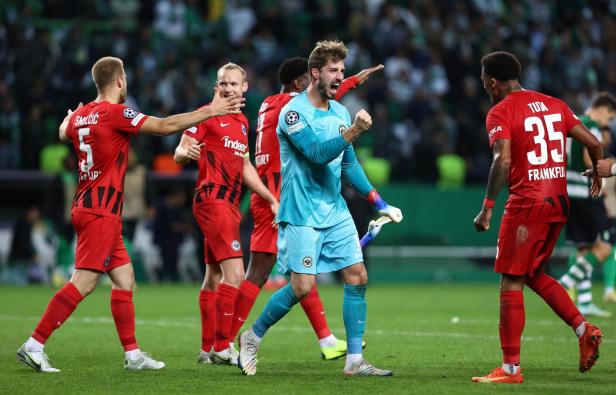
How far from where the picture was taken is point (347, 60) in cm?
2198

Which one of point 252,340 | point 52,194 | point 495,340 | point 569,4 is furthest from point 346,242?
point 569,4

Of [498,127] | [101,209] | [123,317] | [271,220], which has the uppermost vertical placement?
[498,127]

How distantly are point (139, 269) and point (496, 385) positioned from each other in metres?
13.2

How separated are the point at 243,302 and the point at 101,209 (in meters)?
1.46

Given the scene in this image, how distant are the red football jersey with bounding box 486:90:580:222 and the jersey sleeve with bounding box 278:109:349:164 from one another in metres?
1.11

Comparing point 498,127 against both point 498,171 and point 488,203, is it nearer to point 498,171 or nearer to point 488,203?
point 498,171

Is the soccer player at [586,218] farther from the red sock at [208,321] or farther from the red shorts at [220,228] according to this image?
the red sock at [208,321]

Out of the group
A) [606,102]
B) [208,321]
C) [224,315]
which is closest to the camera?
[224,315]

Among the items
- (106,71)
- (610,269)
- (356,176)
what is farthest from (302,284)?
(610,269)

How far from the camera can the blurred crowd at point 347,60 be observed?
20.5 m

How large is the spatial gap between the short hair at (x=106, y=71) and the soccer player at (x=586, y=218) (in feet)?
19.5

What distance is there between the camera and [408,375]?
26.8ft

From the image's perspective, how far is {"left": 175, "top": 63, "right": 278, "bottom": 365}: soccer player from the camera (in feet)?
29.7

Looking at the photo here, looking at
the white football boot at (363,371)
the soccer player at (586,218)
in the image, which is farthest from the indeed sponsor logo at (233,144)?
the soccer player at (586,218)
